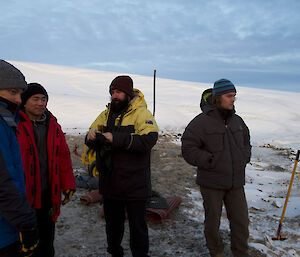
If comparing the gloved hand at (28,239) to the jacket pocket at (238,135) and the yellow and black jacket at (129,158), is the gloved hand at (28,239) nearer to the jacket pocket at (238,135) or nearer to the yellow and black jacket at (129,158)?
the yellow and black jacket at (129,158)

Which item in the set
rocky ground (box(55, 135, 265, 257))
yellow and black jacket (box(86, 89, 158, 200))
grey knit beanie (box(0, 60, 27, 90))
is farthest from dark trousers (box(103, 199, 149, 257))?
grey knit beanie (box(0, 60, 27, 90))

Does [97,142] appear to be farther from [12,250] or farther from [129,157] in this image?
[12,250]

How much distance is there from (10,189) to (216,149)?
201 cm

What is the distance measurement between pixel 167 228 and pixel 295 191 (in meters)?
4.00

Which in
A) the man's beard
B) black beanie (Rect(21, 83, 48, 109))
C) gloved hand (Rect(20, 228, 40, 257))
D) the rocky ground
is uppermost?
black beanie (Rect(21, 83, 48, 109))

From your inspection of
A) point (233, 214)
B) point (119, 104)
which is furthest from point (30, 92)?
point (233, 214)

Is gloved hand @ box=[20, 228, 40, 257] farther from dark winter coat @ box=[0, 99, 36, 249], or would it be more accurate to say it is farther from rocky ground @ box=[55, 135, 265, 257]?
rocky ground @ box=[55, 135, 265, 257]

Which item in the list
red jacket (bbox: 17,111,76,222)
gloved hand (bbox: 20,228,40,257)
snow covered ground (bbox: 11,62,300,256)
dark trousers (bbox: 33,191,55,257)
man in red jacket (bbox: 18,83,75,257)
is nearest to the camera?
gloved hand (bbox: 20,228,40,257)

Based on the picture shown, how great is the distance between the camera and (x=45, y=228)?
8.70 feet

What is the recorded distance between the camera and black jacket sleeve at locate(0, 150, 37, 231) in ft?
5.45

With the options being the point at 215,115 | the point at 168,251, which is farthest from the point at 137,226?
the point at 215,115

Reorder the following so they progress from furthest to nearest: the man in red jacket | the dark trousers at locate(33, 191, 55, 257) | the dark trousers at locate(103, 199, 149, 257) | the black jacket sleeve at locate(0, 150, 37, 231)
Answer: the dark trousers at locate(103, 199, 149, 257)
the dark trousers at locate(33, 191, 55, 257)
the man in red jacket
the black jacket sleeve at locate(0, 150, 37, 231)

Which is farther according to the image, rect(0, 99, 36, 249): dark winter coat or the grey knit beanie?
the grey knit beanie

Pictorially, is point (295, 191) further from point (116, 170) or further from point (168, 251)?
point (116, 170)
